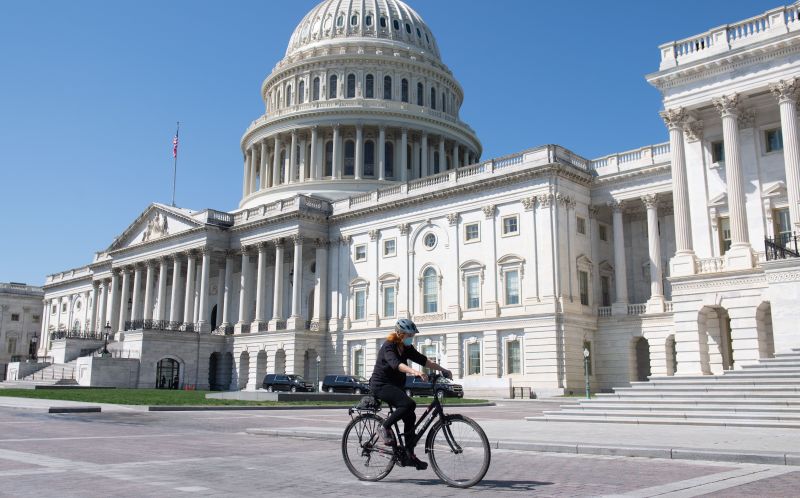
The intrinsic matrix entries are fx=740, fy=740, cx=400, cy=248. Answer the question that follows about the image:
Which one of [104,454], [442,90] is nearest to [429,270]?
[442,90]

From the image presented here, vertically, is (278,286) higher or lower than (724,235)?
higher

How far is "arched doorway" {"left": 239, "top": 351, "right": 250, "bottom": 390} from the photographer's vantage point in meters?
74.6

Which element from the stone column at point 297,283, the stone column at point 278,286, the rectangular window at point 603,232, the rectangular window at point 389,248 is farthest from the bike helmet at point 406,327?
the stone column at point 278,286

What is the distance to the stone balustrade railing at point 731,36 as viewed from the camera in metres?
36.5

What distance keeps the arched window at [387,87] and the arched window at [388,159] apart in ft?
22.7

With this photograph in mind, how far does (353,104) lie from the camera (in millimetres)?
89500

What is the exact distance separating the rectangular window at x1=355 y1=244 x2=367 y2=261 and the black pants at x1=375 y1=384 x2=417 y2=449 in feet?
191

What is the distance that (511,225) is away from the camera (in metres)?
58.4

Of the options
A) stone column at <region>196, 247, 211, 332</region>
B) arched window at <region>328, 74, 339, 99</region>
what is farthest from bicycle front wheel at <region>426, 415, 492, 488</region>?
arched window at <region>328, 74, 339, 99</region>

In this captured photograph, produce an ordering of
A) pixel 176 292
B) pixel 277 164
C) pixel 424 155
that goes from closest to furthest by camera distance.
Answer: pixel 176 292, pixel 424 155, pixel 277 164

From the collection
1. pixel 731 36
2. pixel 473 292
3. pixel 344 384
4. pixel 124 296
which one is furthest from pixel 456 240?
pixel 124 296

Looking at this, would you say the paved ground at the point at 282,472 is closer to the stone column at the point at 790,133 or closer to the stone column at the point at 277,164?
the stone column at the point at 790,133

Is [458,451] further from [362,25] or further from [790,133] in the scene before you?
[362,25]

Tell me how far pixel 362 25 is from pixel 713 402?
276 feet
